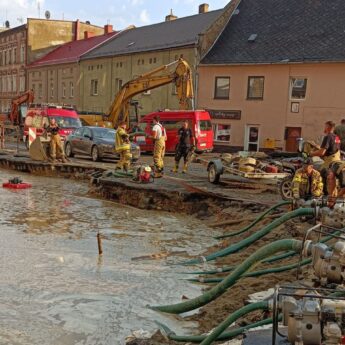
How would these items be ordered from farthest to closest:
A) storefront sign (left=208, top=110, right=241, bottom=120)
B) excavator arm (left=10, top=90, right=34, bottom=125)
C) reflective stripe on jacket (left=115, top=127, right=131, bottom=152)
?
excavator arm (left=10, top=90, right=34, bottom=125) < storefront sign (left=208, top=110, right=241, bottom=120) < reflective stripe on jacket (left=115, top=127, right=131, bottom=152)

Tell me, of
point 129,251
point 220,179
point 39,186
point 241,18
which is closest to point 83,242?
point 129,251

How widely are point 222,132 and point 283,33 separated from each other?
6.62 m

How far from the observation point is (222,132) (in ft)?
94.9

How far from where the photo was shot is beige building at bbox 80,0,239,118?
30.4m

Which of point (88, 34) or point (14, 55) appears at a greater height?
point (88, 34)

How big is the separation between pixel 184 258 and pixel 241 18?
25218 millimetres

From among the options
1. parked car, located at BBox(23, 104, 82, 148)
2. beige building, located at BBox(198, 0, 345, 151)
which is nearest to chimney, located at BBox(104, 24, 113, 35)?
beige building, located at BBox(198, 0, 345, 151)

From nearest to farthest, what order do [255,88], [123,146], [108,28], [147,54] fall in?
[123,146] → [255,88] → [147,54] → [108,28]

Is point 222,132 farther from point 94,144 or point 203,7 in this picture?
point 203,7

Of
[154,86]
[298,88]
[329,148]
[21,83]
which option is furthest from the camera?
[21,83]

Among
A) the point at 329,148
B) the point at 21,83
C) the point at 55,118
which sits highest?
the point at 21,83

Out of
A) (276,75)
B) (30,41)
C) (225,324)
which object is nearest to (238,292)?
(225,324)

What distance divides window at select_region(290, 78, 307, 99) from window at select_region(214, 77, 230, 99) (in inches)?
152

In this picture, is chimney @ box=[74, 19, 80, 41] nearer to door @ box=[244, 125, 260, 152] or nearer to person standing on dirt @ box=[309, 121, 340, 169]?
door @ box=[244, 125, 260, 152]
